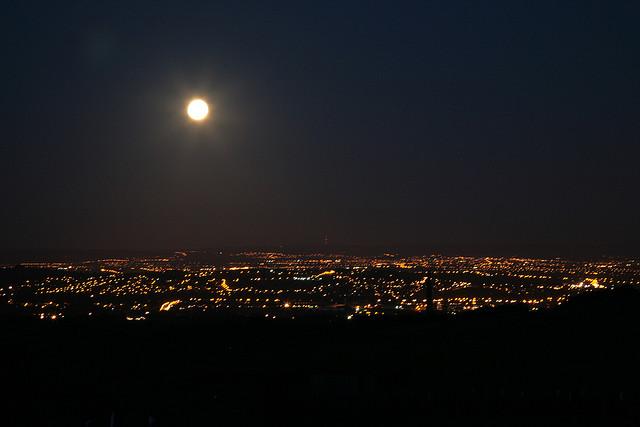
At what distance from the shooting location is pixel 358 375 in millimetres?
19297

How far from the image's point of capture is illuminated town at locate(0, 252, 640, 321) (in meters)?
52.6

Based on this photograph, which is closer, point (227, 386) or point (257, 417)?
point (257, 417)

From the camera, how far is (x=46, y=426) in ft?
53.4

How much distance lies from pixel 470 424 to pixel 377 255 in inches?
4864

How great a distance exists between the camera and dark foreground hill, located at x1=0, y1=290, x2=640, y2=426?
56.7ft

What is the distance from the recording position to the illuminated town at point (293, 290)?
2069 inches

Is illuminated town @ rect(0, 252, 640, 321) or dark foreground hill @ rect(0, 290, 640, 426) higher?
illuminated town @ rect(0, 252, 640, 321)

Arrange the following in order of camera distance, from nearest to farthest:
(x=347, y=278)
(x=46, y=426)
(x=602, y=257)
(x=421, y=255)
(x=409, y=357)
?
1. (x=46, y=426)
2. (x=409, y=357)
3. (x=347, y=278)
4. (x=602, y=257)
5. (x=421, y=255)

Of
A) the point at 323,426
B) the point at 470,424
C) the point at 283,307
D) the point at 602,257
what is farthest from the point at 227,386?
the point at 602,257

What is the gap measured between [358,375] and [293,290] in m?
52.8

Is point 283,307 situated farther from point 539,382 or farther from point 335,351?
point 539,382

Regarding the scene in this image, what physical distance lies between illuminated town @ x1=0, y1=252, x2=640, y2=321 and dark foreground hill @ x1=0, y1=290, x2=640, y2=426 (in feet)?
63.2

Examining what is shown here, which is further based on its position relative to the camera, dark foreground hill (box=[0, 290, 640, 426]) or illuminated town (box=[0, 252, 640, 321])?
illuminated town (box=[0, 252, 640, 321])

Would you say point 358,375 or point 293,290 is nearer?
point 358,375
